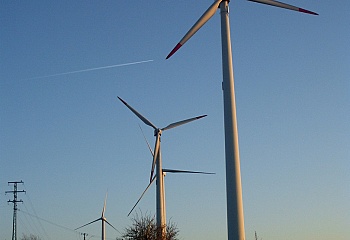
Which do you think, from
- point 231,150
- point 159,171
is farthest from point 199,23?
point 159,171

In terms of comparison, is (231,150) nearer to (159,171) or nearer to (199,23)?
(199,23)

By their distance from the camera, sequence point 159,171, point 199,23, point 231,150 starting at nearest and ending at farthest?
point 231,150, point 199,23, point 159,171

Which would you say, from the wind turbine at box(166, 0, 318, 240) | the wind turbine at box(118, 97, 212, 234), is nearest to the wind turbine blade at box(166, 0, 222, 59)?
the wind turbine at box(166, 0, 318, 240)

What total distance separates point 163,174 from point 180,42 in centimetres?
2835

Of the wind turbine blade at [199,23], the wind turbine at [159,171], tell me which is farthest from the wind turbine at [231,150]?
the wind turbine at [159,171]

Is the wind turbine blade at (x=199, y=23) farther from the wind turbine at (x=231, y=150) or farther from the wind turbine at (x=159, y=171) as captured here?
the wind turbine at (x=159, y=171)

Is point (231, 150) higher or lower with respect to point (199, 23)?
lower

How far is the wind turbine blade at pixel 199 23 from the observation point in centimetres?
3806

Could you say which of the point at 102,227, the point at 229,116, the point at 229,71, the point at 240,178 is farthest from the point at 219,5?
the point at 102,227

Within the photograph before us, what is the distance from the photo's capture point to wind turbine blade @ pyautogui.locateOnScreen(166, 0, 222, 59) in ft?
125

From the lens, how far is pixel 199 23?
4019 cm

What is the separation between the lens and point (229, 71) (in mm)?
33969

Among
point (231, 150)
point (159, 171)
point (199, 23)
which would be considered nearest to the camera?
point (231, 150)

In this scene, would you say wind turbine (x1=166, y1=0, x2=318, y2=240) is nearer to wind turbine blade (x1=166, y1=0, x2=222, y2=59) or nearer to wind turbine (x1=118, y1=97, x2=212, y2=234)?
wind turbine blade (x1=166, y1=0, x2=222, y2=59)
